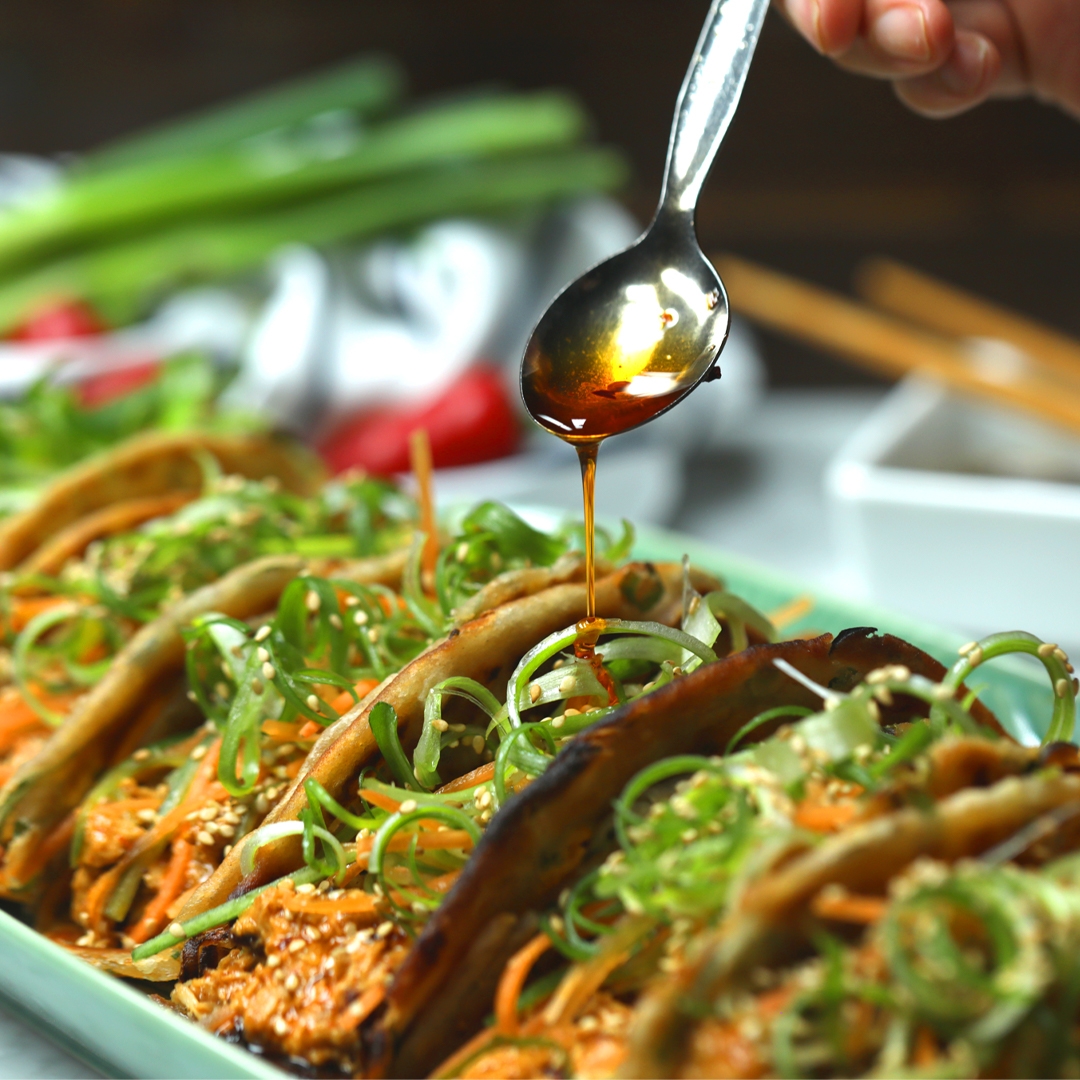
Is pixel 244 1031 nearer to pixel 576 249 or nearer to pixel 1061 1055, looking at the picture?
pixel 1061 1055

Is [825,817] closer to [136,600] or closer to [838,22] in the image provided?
[838,22]

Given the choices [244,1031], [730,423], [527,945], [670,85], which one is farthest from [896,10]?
[670,85]

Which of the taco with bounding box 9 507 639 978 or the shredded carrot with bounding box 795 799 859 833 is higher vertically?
the shredded carrot with bounding box 795 799 859 833

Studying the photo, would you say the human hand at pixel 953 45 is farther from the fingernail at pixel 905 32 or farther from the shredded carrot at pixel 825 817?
the shredded carrot at pixel 825 817

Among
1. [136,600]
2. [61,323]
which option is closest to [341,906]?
[136,600]

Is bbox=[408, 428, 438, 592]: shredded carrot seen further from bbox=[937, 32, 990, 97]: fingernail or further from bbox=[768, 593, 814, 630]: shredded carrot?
bbox=[937, 32, 990, 97]: fingernail

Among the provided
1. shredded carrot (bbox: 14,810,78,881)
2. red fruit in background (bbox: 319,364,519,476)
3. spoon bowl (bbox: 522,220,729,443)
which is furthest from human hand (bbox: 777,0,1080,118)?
red fruit in background (bbox: 319,364,519,476)

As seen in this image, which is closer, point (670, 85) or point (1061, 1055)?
point (1061, 1055)
